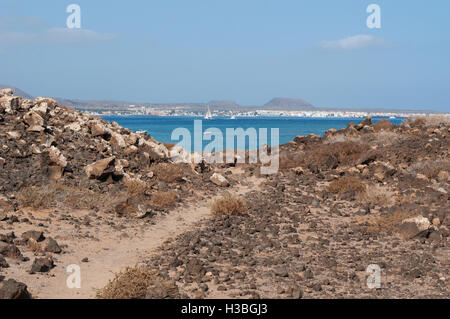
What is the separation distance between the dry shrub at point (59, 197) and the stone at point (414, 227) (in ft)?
23.4

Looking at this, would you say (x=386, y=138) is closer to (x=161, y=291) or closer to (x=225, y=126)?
(x=161, y=291)

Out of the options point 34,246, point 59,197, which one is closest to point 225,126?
point 59,197

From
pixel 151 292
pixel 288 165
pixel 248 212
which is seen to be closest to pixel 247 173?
pixel 288 165

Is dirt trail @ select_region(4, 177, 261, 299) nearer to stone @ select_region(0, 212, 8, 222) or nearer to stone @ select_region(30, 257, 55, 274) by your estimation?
stone @ select_region(30, 257, 55, 274)

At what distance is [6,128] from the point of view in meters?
14.0

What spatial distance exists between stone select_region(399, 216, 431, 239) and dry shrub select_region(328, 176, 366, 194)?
3.98 meters

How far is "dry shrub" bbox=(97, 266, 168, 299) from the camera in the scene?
20.9ft

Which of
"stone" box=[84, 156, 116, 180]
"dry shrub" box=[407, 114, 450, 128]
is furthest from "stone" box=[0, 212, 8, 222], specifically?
"dry shrub" box=[407, 114, 450, 128]

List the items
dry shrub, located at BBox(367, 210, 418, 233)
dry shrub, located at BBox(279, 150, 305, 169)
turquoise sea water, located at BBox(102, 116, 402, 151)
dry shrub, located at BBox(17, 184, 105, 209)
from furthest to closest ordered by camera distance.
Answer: turquoise sea water, located at BBox(102, 116, 402, 151) < dry shrub, located at BBox(279, 150, 305, 169) < dry shrub, located at BBox(17, 184, 105, 209) < dry shrub, located at BBox(367, 210, 418, 233)

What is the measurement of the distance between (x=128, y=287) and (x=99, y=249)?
296 cm

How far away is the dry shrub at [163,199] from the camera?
41.2 feet


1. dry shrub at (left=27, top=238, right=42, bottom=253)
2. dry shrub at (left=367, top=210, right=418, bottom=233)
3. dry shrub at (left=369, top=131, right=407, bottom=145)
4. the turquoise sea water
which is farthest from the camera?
the turquoise sea water

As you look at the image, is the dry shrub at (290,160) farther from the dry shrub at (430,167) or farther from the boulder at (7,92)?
the boulder at (7,92)

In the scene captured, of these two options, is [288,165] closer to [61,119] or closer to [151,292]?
[61,119]
